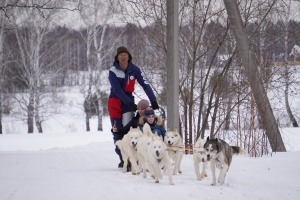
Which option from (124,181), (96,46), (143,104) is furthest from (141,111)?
(96,46)

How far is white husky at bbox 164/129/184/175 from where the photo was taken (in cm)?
605

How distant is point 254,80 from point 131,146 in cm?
322

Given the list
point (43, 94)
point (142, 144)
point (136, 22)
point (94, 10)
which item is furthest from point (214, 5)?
point (43, 94)

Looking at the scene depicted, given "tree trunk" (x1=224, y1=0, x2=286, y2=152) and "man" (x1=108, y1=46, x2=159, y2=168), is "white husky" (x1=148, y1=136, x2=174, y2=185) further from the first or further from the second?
"tree trunk" (x1=224, y1=0, x2=286, y2=152)

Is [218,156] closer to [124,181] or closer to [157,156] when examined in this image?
[157,156]

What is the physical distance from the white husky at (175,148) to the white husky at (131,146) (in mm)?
432

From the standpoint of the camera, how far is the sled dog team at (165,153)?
5203 millimetres

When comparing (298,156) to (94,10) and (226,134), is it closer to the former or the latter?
(226,134)

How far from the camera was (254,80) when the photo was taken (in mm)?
8211

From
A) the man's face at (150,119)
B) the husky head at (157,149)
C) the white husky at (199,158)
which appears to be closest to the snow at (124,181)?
the white husky at (199,158)

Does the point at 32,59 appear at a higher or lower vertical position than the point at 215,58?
higher

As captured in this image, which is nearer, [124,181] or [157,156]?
[124,181]

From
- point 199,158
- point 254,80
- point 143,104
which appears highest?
point 254,80

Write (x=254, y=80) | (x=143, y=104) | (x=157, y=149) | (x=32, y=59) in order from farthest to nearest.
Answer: (x=32, y=59), (x=254, y=80), (x=143, y=104), (x=157, y=149)
